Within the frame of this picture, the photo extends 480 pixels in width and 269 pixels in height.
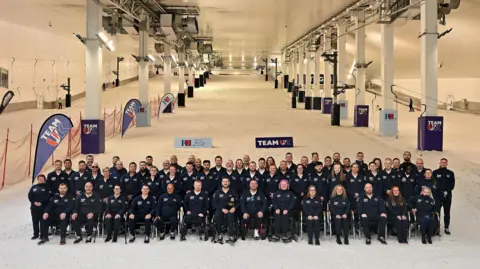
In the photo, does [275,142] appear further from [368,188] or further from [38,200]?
[38,200]

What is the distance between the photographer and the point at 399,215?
9094 millimetres

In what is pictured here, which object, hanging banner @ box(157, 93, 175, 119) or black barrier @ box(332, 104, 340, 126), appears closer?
black barrier @ box(332, 104, 340, 126)

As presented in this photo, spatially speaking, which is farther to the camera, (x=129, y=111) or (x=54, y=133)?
(x=129, y=111)

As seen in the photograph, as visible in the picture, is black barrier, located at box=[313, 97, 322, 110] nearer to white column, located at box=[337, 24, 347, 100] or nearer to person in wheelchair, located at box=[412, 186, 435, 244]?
white column, located at box=[337, 24, 347, 100]

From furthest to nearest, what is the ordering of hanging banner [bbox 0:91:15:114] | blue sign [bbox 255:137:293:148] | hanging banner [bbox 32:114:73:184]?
blue sign [bbox 255:137:293:148] < hanging banner [bbox 32:114:73:184] < hanging banner [bbox 0:91:15:114]

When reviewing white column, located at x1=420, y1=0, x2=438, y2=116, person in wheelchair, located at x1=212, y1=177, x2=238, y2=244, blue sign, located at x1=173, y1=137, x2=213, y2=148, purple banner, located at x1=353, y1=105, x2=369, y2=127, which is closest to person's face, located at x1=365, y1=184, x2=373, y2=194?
person in wheelchair, located at x1=212, y1=177, x2=238, y2=244

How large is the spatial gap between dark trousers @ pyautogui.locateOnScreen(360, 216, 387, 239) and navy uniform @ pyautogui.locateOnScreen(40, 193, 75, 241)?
5.16 metres

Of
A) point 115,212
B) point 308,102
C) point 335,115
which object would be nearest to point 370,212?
point 115,212

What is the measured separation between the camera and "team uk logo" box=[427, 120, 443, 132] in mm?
18484

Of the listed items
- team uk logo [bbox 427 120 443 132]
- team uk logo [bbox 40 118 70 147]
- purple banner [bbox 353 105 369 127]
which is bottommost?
team uk logo [bbox 40 118 70 147]

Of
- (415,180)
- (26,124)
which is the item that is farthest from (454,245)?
(26,124)

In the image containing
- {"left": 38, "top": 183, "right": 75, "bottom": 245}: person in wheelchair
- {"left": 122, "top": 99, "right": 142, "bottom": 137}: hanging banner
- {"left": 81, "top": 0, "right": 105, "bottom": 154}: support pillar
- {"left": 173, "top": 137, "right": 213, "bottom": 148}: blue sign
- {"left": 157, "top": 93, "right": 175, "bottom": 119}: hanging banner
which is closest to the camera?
{"left": 38, "top": 183, "right": 75, "bottom": 245}: person in wheelchair

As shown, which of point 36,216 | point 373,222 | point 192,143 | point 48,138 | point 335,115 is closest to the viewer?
point 373,222

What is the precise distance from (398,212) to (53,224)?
6.17m
